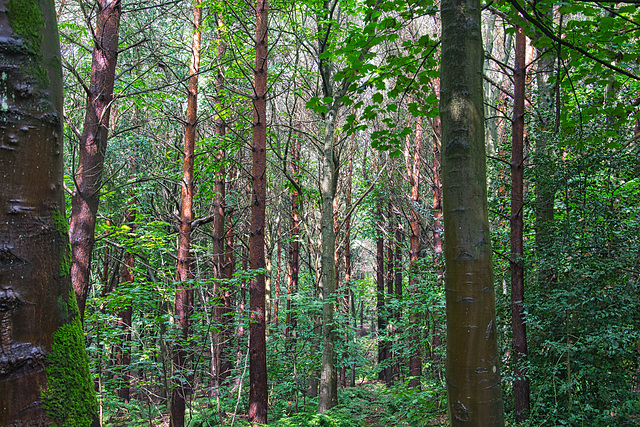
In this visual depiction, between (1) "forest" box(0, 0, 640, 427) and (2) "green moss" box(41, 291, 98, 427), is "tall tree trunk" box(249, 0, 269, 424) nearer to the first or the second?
(1) "forest" box(0, 0, 640, 427)

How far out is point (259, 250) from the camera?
675 centimetres

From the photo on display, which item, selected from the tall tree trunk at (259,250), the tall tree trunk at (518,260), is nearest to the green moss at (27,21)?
the tall tree trunk at (518,260)

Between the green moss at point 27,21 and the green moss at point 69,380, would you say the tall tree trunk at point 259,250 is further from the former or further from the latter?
the green moss at point 27,21

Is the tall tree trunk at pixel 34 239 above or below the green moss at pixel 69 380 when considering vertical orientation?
above

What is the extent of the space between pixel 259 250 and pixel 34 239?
5577 mm

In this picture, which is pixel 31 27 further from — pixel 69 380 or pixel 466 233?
pixel 466 233

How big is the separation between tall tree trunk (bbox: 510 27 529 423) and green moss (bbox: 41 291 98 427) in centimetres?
431

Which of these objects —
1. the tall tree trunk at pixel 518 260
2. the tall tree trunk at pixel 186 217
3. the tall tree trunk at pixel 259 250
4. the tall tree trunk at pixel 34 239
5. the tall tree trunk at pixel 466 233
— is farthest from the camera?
the tall tree trunk at pixel 186 217

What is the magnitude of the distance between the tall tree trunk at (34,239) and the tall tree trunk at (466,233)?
154cm

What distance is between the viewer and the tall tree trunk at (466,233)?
5.39 feet

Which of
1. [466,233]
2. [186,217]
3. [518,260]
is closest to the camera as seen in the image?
[466,233]

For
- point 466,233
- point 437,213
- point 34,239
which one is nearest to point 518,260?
point 466,233

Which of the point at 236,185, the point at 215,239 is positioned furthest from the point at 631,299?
the point at 236,185

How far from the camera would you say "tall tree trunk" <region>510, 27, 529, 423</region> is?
431 centimetres
